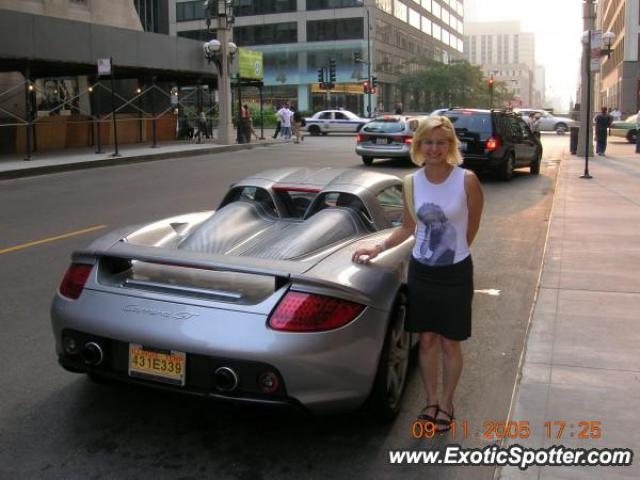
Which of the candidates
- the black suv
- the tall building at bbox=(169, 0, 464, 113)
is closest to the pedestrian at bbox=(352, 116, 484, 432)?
the black suv

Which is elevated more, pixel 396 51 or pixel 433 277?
pixel 396 51

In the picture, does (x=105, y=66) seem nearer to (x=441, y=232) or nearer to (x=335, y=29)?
(x=441, y=232)

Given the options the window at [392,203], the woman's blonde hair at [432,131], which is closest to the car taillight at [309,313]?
the woman's blonde hair at [432,131]

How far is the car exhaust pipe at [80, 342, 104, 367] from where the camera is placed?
3512 mm

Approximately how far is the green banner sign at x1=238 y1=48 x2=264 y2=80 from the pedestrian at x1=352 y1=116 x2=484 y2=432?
2944 centimetres

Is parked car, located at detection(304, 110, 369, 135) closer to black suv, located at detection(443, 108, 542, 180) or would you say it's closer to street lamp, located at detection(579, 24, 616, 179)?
street lamp, located at detection(579, 24, 616, 179)

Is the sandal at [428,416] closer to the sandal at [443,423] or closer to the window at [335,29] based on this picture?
the sandal at [443,423]

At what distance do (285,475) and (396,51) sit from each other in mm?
93353

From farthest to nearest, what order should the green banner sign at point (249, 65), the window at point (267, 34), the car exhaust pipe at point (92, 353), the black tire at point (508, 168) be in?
the window at point (267, 34) < the green banner sign at point (249, 65) < the black tire at point (508, 168) < the car exhaust pipe at point (92, 353)

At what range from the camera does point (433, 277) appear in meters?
3.59

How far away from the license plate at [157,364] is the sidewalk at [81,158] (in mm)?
15028

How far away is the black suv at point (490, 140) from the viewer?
634 inches

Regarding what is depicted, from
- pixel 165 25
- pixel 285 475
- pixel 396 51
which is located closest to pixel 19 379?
pixel 285 475

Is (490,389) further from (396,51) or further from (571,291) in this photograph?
(396,51)
